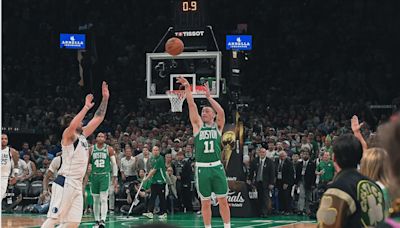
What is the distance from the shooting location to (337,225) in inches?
191

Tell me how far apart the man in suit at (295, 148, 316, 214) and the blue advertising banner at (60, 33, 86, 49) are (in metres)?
13.9

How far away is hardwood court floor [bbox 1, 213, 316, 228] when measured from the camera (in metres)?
17.9

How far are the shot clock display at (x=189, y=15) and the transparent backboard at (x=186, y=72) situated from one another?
776 millimetres

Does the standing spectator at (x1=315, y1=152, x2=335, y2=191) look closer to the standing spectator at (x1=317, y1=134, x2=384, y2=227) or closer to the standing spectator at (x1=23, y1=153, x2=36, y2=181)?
the standing spectator at (x1=23, y1=153, x2=36, y2=181)

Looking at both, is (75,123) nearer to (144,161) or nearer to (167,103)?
(144,161)

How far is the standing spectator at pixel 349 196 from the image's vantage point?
4.87 meters

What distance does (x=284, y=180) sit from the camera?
69.8 ft

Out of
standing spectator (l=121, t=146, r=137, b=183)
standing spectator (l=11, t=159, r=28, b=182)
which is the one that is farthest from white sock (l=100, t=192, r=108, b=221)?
standing spectator (l=11, t=159, r=28, b=182)

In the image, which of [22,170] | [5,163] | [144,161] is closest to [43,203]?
[22,170]

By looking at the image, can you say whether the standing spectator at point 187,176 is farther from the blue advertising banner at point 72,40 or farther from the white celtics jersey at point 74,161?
the blue advertising banner at point 72,40

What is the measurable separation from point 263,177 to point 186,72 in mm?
3687

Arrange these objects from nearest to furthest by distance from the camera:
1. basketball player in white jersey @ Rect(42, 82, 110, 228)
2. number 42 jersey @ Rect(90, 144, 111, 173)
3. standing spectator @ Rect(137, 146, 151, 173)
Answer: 1. basketball player in white jersey @ Rect(42, 82, 110, 228)
2. number 42 jersey @ Rect(90, 144, 111, 173)
3. standing spectator @ Rect(137, 146, 151, 173)

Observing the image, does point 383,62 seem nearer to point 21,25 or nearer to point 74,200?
point 21,25

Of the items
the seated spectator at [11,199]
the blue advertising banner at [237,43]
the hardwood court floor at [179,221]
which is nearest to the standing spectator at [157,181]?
the hardwood court floor at [179,221]
